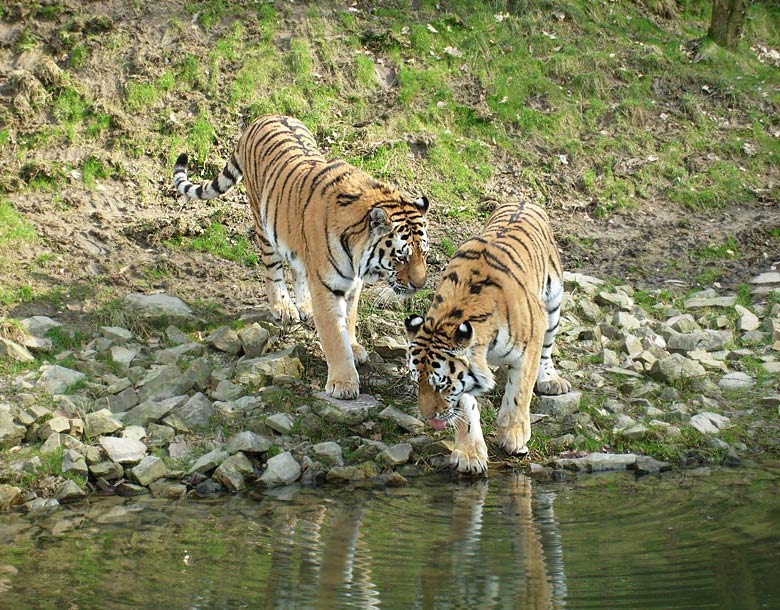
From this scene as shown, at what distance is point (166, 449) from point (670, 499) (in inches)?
118

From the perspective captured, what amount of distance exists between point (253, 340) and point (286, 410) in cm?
76

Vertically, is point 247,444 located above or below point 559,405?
below

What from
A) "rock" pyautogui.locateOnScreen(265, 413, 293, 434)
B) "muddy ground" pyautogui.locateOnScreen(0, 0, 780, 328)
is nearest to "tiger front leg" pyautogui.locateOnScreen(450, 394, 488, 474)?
"rock" pyautogui.locateOnScreen(265, 413, 293, 434)

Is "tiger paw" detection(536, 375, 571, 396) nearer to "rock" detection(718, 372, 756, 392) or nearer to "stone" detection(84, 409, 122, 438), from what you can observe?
"rock" detection(718, 372, 756, 392)

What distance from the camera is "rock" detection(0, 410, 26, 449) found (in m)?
6.14

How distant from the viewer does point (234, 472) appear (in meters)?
6.01

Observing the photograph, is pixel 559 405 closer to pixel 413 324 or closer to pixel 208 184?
pixel 413 324

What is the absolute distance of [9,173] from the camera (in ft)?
30.3

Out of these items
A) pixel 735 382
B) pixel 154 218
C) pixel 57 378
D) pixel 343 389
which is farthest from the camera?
pixel 154 218

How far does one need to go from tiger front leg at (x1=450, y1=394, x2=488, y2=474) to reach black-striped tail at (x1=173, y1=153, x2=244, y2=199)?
3.55 m

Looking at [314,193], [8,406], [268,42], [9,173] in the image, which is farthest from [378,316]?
[268,42]

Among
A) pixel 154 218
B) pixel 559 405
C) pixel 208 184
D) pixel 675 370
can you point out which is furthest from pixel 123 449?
pixel 675 370

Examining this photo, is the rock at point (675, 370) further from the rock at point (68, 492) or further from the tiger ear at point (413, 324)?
the rock at point (68, 492)

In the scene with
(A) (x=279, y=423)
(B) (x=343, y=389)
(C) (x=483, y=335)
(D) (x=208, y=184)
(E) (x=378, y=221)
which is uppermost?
(D) (x=208, y=184)
